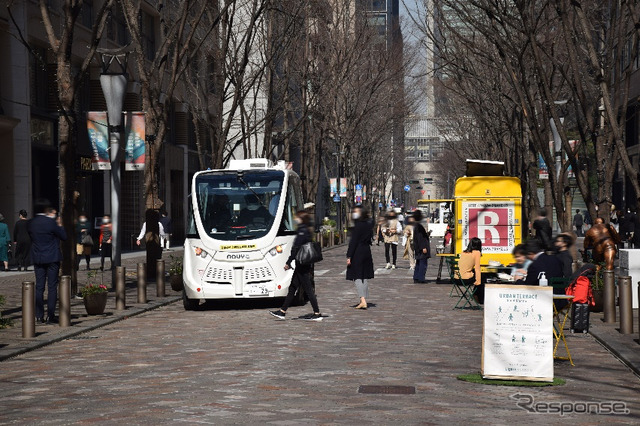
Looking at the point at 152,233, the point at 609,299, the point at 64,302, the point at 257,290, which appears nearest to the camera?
the point at 64,302

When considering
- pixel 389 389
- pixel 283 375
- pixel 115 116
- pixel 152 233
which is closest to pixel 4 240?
pixel 152 233

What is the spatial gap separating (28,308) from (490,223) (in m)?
16.0

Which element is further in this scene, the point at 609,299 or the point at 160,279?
the point at 160,279

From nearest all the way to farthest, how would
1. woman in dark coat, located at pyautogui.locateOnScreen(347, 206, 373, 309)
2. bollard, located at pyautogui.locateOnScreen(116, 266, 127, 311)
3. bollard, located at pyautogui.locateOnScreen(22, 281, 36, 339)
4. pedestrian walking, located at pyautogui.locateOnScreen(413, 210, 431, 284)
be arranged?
bollard, located at pyautogui.locateOnScreen(22, 281, 36, 339)
bollard, located at pyautogui.locateOnScreen(116, 266, 127, 311)
woman in dark coat, located at pyautogui.locateOnScreen(347, 206, 373, 309)
pedestrian walking, located at pyautogui.locateOnScreen(413, 210, 431, 284)

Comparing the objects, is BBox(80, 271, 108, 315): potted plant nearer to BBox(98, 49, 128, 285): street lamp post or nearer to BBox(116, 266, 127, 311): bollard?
BBox(116, 266, 127, 311): bollard

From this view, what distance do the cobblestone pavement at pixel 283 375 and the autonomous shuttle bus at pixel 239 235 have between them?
1932 millimetres

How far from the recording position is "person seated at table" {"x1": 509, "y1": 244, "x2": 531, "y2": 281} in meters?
14.1

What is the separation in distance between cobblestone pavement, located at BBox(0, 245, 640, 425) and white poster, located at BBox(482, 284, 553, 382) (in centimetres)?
32

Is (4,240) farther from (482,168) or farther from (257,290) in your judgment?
(482,168)

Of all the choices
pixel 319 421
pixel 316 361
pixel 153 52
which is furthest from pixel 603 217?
pixel 153 52

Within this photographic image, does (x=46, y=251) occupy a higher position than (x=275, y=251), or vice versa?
(x=46, y=251)

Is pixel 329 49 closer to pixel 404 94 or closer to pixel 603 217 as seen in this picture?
pixel 404 94

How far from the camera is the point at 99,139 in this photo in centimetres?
2202

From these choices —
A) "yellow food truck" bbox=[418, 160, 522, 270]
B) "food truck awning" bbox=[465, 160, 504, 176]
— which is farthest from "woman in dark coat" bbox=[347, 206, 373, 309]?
"food truck awning" bbox=[465, 160, 504, 176]
